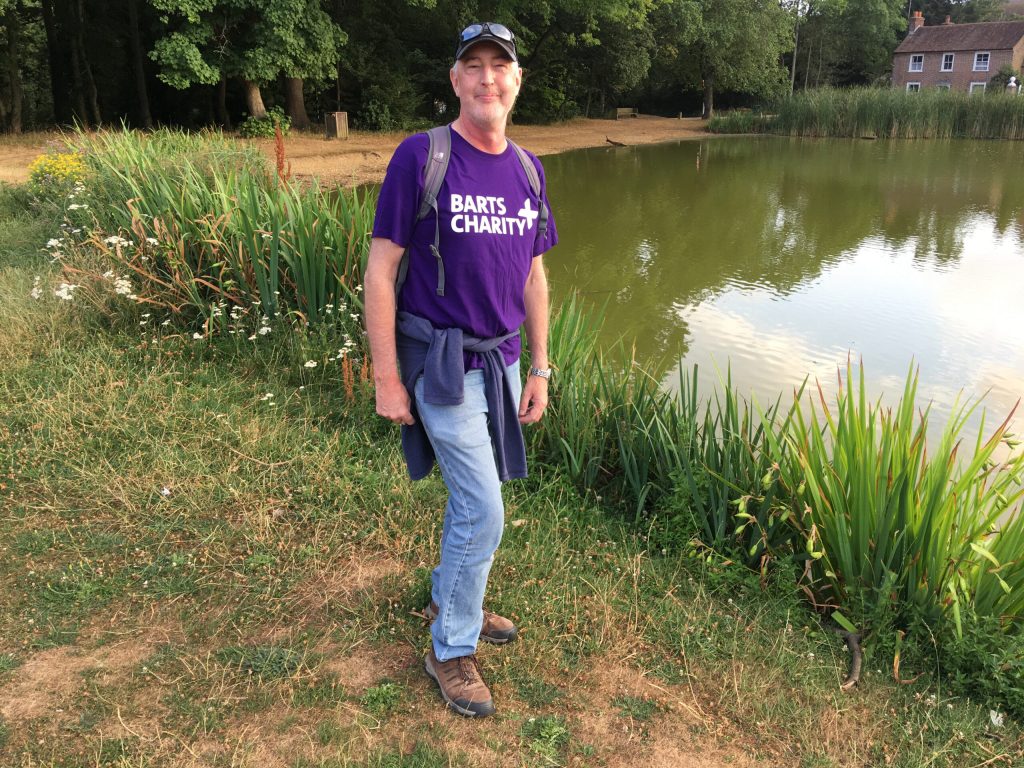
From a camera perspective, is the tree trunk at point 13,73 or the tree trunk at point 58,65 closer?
the tree trunk at point 13,73

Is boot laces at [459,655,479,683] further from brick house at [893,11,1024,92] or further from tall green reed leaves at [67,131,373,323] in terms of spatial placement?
brick house at [893,11,1024,92]

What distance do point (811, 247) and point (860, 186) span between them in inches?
289

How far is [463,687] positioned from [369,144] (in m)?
21.3

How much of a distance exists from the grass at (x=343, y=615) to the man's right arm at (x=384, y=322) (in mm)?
941

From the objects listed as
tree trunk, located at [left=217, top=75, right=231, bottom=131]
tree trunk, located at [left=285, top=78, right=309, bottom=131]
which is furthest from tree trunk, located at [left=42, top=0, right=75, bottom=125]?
tree trunk, located at [left=285, top=78, right=309, bottom=131]

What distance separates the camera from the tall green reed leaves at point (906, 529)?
287 cm

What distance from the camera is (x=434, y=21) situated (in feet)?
89.7

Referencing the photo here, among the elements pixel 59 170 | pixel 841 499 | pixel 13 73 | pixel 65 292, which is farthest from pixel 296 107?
pixel 841 499

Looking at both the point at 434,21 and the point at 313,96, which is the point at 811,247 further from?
the point at 313,96

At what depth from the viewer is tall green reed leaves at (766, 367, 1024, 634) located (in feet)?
9.42

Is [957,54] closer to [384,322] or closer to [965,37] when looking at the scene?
[965,37]

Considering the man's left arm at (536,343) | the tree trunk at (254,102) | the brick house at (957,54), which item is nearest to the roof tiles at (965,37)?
the brick house at (957,54)

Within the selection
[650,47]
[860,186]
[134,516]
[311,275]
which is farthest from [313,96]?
[134,516]

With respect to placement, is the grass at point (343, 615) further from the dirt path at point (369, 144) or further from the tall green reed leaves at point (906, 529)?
the dirt path at point (369, 144)
